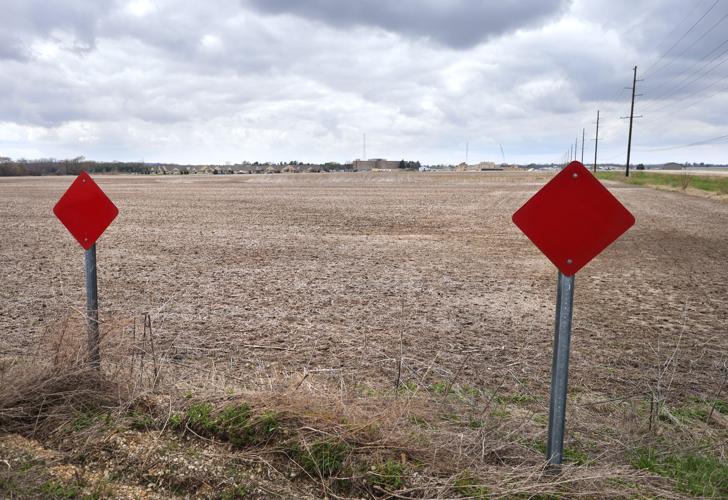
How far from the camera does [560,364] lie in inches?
129

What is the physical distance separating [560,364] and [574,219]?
0.83m

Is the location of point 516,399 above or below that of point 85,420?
below

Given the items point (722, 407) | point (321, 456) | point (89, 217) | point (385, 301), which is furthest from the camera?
point (385, 301)

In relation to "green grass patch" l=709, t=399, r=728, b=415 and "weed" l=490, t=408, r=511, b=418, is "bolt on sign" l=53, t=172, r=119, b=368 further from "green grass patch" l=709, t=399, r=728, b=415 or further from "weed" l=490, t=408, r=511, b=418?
"green grass patch" l=709, t=399, r=728, b=415

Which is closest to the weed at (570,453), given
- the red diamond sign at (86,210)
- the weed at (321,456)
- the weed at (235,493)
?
the weed at (321,456)

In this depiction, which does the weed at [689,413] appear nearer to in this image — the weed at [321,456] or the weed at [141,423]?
the weed at [321,456]

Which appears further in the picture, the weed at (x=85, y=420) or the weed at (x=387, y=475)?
the weed at (x=85, y=420)

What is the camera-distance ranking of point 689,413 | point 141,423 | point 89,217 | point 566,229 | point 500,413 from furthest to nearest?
point 689,413
point 89,217
point 500,413
point 141,423
point 566,229

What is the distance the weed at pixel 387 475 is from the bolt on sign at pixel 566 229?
889mm

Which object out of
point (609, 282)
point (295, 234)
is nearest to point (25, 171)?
point (295, 234)

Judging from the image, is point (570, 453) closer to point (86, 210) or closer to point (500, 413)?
point (500, 413)

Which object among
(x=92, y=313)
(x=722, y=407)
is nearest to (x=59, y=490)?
(x=92, y=313)

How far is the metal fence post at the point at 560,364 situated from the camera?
323cm

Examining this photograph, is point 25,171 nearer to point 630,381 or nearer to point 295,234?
point 295,234
